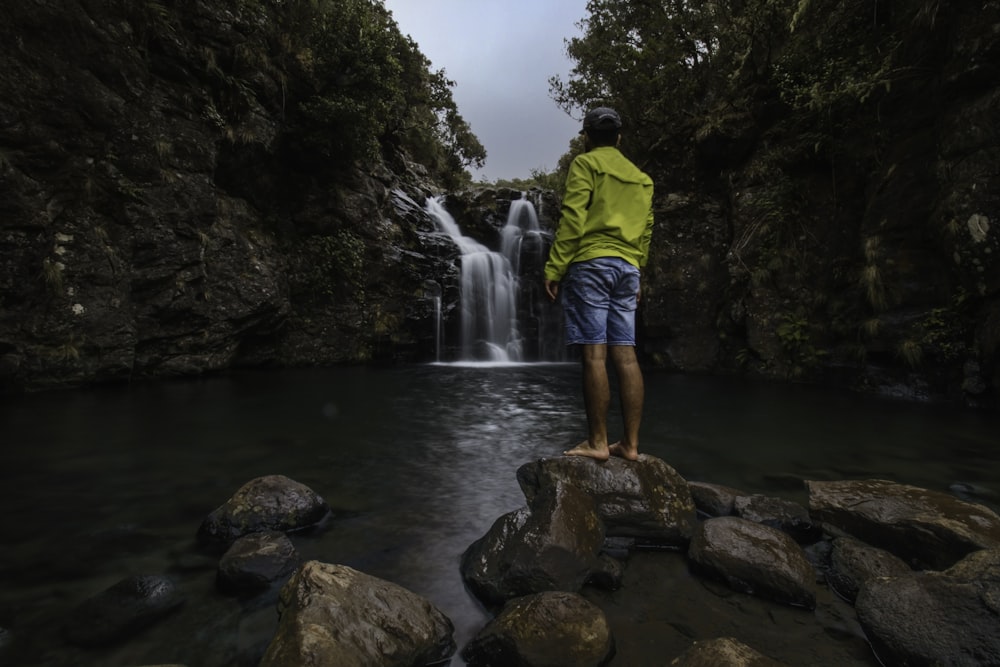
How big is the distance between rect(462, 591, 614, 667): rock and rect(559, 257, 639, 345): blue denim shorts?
187 cm

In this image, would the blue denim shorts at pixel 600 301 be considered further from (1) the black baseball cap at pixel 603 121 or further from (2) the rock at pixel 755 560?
(2) the rock at pixel 755 560

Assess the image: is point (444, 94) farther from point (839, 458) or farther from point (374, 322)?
point (839, 458)

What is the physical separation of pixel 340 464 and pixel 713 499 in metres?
3.54

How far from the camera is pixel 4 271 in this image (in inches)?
318

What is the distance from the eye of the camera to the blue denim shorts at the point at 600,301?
360 centimetres

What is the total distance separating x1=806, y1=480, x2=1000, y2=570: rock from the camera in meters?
2.70

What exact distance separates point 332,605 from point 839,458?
5466mm

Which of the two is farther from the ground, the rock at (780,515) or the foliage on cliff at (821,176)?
the foliage on cliff at (821,176)

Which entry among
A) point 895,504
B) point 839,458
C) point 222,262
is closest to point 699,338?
point 839,458

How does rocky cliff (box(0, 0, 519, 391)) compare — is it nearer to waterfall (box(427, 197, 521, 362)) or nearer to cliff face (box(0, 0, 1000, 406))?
cliff face (box(0, 0, 1000, 406))

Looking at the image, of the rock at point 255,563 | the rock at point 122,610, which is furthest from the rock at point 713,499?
the rock at point 122,610

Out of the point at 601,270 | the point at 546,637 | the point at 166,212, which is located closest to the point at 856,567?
the point at 546,637

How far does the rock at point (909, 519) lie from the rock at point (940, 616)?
0.55 m

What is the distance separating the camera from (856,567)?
2.71 m
